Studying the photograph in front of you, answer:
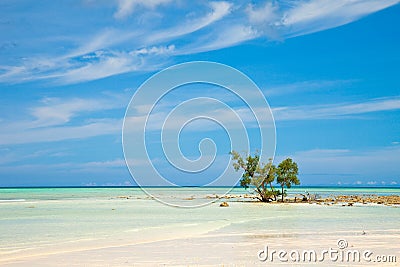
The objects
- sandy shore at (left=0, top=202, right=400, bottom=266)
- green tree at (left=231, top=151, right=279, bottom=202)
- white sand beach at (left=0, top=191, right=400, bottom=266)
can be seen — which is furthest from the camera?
green tree at (left=231, top=151, right=279, bottom=202)

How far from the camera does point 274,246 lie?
19.2 m

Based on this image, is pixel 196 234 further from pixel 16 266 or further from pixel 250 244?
pixel 16 266

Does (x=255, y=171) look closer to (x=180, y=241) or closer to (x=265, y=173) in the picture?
(x=265, y=173)

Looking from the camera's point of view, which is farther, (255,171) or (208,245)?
(255,171)

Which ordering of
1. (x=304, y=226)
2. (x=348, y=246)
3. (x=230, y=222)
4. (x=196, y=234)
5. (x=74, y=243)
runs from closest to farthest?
(x=348, y=246) < (x=74, y=243) < (x=196, y=234) < (x=304, y=226) < (x=230, y=222)

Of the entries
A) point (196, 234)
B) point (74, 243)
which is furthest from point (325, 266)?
point (74, 243)

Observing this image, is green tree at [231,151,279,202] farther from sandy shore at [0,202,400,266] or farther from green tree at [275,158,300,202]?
sandy shore at [0,202,400,266]

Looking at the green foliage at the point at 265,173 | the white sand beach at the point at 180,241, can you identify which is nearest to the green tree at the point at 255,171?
the green foliage at the point at 265,173

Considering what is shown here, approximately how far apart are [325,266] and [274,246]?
4.16 m

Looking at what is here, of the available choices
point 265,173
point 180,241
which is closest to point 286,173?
point 265,173

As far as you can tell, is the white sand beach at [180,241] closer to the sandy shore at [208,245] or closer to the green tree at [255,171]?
the sandy shore at [208,245]

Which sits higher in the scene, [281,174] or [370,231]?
[281,174]

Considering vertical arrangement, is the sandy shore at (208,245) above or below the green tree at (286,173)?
below

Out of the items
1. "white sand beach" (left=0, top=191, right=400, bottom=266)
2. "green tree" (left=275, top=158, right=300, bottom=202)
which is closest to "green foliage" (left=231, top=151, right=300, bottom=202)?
"green tree" (left=275, top=158, right=300, bottom=202)
